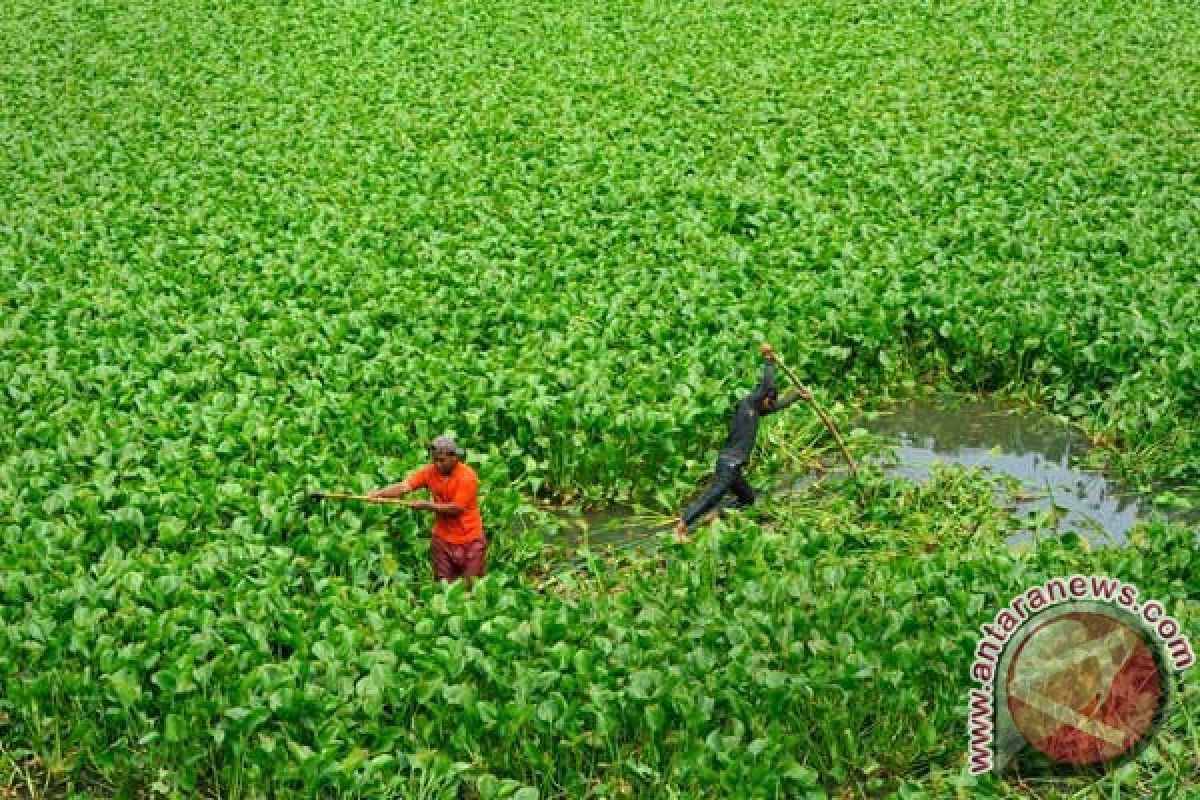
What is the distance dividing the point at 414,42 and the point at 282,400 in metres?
11.4

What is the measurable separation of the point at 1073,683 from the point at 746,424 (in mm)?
2700

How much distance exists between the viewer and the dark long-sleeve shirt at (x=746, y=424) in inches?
340

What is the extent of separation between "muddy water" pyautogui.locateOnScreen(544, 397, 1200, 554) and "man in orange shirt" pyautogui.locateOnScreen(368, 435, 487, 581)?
1.01 m

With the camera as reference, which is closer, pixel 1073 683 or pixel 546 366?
pixel 1073 683

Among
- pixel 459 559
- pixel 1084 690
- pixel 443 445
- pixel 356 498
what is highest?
pixel 443 445

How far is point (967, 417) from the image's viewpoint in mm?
10477

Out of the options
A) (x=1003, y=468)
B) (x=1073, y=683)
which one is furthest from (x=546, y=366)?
(x=1073, y=683)

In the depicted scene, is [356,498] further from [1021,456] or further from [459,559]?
[1021,456]

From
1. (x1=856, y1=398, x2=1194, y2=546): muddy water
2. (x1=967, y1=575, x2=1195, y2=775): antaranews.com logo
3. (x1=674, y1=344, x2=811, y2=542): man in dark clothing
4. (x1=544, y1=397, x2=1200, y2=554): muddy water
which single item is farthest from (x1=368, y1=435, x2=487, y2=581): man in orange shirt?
(x1=856, y1=398, x2=1194, y2=546): muddy water

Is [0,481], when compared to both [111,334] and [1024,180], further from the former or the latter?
[1024,180]

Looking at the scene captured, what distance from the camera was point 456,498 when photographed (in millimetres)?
7887

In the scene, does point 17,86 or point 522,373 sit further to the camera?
point 17,86

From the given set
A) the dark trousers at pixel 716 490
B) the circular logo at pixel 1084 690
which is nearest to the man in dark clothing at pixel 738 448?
the dark trousers at pixel 716 490

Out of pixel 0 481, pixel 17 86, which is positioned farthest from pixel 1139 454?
pixel 17 86
